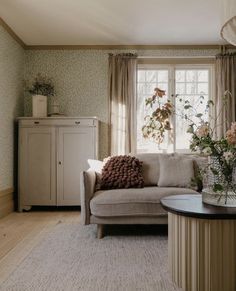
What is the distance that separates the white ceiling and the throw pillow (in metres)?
1.81

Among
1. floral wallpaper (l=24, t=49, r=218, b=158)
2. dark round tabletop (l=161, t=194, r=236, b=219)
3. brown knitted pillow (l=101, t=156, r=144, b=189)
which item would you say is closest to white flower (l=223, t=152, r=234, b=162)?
dark round tabletop (l=161, t=194, r=236, b=219)

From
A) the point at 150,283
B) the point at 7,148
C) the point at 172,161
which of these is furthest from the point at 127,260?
the point at 7,148

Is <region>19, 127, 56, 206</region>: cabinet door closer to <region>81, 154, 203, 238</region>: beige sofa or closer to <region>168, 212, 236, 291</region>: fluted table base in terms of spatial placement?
<region>81, 154, 203, 238</region>: beige sofa

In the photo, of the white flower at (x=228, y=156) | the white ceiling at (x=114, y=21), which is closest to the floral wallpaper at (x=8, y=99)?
the white ceiling at (x=114, y=21)

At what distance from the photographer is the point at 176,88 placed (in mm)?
5133

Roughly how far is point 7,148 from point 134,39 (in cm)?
249

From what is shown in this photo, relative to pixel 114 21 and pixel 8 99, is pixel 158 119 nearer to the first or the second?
pixel 114 21

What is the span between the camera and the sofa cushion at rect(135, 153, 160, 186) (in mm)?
3916

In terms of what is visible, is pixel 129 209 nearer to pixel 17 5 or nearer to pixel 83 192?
pixel 83 192

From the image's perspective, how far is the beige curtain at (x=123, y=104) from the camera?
495 centimetres

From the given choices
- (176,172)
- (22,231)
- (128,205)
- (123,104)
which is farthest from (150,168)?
(22,231)

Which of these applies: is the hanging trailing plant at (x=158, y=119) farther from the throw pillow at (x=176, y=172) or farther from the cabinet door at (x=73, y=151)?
the throw pillow at (x=176, y=172)

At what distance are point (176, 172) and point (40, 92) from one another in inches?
100.0

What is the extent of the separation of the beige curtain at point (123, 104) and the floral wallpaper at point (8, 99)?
57.0 inches
